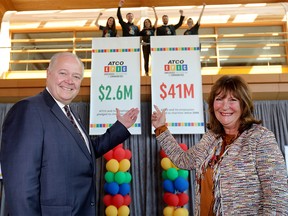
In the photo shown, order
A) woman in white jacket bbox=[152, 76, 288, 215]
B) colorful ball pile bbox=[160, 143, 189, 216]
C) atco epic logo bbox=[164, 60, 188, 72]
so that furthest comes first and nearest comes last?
atco epic logo bbox=[164, 60, 188, 72] < colorful ball pile bbox=[160, 143, 189, 216] < woman in white jacket bbox=[152, 76, 288, 215]

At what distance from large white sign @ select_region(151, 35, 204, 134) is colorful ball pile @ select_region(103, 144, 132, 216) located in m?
0.86

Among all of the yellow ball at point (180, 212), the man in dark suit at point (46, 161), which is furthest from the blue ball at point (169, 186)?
the man in dark suit at point (46, 161)

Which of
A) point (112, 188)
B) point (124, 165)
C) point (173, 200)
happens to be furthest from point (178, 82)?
point (112, 188)

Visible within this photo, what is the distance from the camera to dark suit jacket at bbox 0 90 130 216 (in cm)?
125

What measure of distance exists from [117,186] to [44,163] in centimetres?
270

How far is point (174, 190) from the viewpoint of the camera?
3939 mm

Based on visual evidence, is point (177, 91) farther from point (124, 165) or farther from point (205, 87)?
point (124, 165)

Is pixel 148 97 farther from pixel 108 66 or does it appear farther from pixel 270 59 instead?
pixel 270 59

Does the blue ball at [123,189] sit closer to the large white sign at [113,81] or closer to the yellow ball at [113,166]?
the yellow ball at [113,166]

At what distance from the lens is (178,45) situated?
4156mm

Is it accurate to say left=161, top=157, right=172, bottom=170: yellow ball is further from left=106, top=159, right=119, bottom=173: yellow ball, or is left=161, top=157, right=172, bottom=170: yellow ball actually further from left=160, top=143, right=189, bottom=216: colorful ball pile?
left=106, top=159, right=119, bottom=173: yellow ball

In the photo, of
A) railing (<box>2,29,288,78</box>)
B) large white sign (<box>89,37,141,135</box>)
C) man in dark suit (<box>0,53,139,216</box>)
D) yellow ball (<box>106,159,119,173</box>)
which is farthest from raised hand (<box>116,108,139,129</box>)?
railing (<box>2,29,288,78</box>)

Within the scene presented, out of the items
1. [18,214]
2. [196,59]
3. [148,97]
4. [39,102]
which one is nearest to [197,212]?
[18,214]

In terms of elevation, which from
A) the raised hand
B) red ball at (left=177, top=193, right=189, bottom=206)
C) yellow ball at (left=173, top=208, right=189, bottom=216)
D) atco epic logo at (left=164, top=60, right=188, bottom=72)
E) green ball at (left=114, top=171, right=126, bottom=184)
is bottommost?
yellow ball at (left=173, top=208, right=189, bottom=216)
